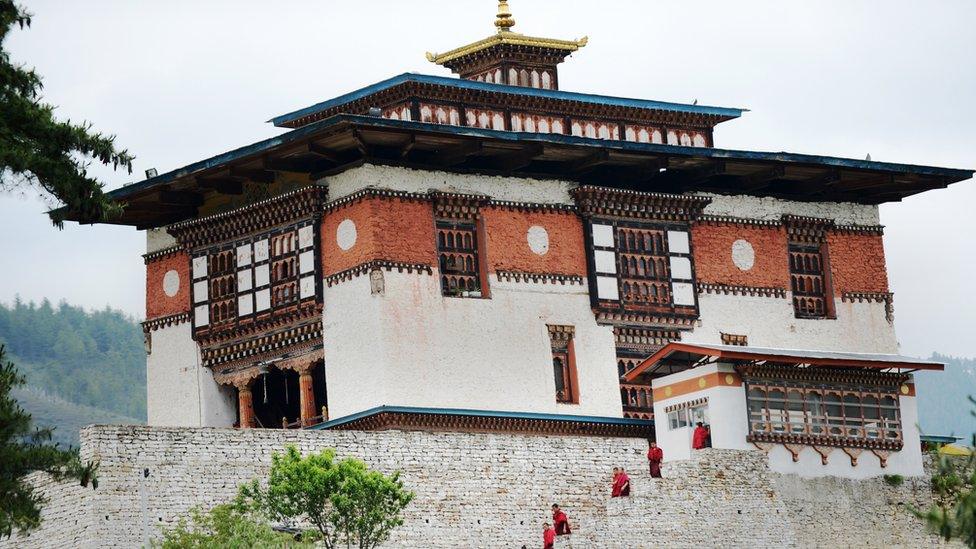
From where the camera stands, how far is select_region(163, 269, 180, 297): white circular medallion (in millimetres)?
49312

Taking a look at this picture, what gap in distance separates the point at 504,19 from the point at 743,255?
8121 millimetres

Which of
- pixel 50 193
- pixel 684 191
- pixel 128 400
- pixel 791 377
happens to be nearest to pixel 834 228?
pixel 684 191

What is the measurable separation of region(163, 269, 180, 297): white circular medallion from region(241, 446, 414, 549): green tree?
12.4 metres

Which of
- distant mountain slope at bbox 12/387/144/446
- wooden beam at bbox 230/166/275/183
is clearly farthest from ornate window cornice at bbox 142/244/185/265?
distant mountain slope at bbox 12/387/144/446

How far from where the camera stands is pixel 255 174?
47.2 meters

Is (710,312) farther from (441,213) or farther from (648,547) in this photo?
(648,547)

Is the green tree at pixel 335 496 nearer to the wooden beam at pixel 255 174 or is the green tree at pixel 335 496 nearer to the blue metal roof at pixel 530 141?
the blue metal roof at pixel 530 141

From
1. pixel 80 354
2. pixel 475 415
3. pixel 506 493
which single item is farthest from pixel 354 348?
pixel 80 354

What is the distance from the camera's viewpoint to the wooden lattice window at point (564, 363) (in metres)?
46.9

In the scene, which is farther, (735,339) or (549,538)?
(735,339)

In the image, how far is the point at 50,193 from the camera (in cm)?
3409

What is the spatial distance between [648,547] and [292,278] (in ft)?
35.0

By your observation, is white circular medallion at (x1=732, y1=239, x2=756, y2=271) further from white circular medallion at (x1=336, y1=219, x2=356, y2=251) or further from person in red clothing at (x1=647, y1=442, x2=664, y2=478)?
white circular medallion at (x1=336, y1=219, x2=356, y2=251)

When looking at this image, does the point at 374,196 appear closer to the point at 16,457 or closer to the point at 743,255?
the point at 743,255
